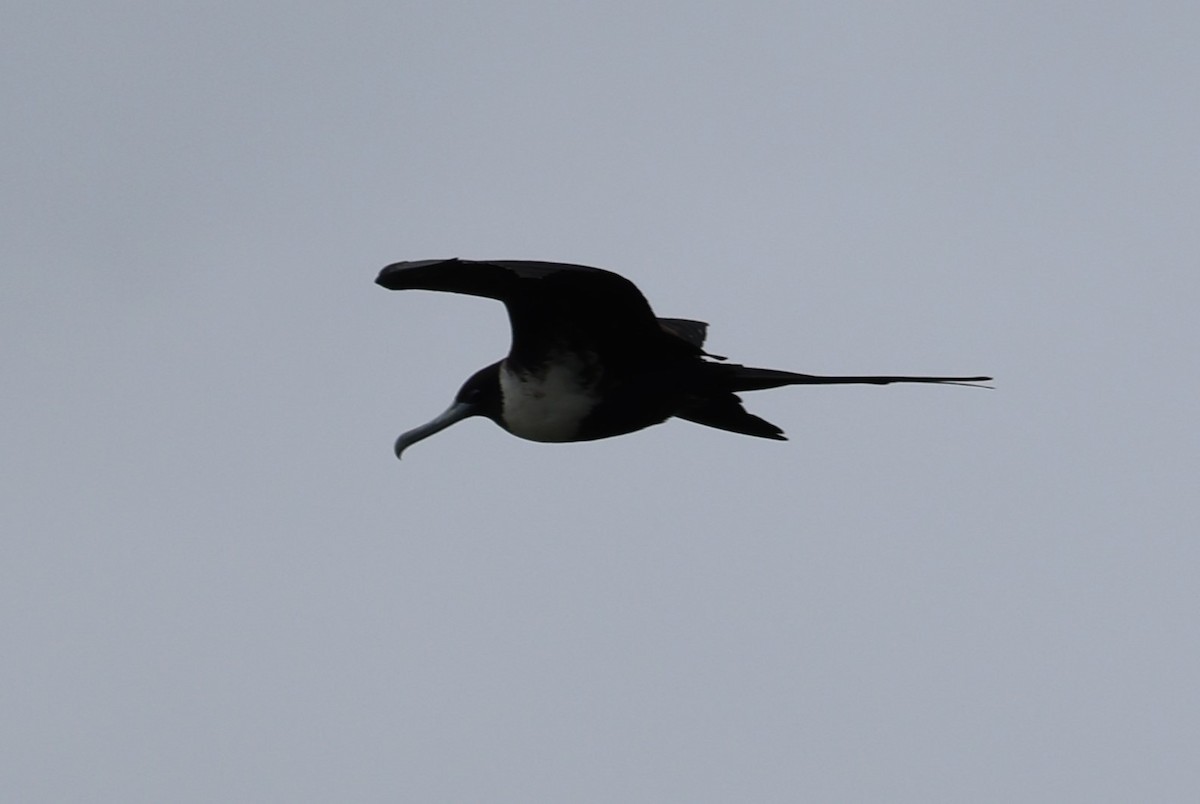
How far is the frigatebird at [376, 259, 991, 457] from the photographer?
27.4 feet

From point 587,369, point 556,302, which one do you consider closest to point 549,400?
point 587,369

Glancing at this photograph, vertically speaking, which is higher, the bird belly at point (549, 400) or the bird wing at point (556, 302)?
the bird wing at point (556, 302)

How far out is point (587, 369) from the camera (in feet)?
28.9

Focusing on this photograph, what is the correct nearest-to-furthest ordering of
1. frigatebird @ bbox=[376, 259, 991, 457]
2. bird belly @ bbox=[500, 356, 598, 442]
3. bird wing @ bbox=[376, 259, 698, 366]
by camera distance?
bird wing @ bbox=[376, 259, 698, 366] → frigatebird @ bbox=[376, 259, 991, 457] → bird belly @ bbox=[500, 356, 598, 442]

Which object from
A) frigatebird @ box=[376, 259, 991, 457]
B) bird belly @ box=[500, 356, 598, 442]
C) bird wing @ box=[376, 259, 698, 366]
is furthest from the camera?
bird belly @ box=[500, 356, 598, 442]

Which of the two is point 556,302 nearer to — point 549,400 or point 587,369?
point 587,369

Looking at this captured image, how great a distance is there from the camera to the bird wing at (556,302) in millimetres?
8000

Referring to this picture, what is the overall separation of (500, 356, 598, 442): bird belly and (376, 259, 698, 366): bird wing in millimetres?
78

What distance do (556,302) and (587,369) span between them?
1.22 feet

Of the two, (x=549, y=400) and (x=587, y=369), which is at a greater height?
(x=587, y=369)

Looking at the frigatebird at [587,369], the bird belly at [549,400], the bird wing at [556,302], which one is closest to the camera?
the bird wing at [556,302]

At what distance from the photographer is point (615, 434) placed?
9.05m

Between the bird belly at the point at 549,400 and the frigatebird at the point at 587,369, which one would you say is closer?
the frigatebird at the point at 587,369

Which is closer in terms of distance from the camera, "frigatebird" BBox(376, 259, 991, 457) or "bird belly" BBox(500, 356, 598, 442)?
"frigatebird" BBox(376, 259, 991, 457)
